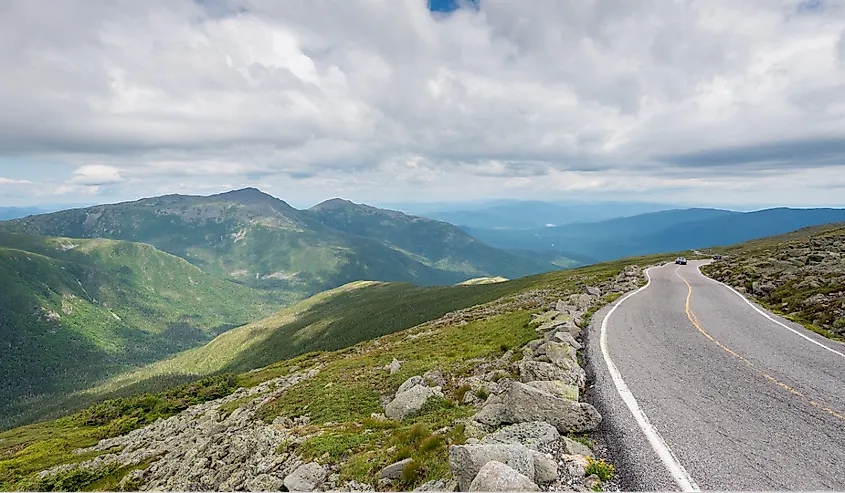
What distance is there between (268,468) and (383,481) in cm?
605

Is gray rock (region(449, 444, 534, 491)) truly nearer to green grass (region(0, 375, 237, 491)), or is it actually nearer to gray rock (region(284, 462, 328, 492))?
gray rock (region(284, 462, 328, 492))

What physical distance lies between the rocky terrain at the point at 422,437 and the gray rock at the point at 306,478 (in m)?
0.04

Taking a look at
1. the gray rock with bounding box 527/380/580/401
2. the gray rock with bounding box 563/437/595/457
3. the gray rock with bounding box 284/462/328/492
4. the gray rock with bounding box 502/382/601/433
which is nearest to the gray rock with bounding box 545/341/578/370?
the gray rock with bounding box 527/380/580/401

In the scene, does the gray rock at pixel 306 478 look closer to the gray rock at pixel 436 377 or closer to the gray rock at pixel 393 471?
the gray rock at pixel 393 471

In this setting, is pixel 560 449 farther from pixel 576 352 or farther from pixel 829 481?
pixel 576 352

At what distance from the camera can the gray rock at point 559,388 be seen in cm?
1421

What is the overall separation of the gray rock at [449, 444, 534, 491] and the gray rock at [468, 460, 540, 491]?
41 centimetres

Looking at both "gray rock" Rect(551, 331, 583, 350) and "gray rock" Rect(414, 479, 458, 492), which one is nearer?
"gray rock" Rect(414, 479, 458, 492)

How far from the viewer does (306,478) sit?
12.7 metres

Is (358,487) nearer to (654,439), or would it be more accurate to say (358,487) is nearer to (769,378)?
(654,439)

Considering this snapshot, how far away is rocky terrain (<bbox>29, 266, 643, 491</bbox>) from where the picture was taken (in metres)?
10.1

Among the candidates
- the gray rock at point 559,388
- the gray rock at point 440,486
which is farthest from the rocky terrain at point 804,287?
the gray rock at point 440,486

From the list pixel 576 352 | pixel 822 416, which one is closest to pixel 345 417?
pixel 576 352

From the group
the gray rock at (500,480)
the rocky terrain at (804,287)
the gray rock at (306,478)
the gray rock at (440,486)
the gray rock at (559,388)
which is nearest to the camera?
the gray rock at (500,480)
